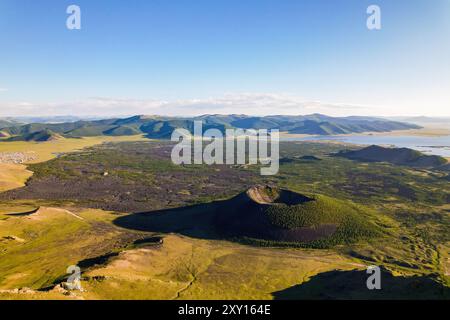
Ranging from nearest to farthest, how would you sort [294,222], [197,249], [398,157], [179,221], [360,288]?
[360,288] → [197,249] → [294,222] → [179,221] → [398,157]

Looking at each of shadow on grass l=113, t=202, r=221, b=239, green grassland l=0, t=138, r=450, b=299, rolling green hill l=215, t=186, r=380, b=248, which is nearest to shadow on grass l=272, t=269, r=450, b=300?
green grassland l=0, t=138, r=450, b=299

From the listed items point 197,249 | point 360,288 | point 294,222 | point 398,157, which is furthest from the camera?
point 398,157

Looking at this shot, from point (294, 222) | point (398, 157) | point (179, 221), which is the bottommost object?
point (179, 221)

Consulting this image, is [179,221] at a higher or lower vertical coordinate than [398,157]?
lower

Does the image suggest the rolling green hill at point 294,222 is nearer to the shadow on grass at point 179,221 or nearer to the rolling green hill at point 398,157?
the shadow on grass at point 179,221

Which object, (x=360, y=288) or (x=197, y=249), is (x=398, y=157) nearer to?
(x=197, y=249)

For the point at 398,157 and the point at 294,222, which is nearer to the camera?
the point at 294,222

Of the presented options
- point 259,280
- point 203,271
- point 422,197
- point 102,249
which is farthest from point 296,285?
point 422,197

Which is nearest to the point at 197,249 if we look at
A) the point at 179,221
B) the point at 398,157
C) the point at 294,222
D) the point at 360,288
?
the point at 179,221

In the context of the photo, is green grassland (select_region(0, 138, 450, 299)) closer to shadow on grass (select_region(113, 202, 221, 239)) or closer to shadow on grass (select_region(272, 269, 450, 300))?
shadow on grass (select_region(272, 269, 450, 300))
